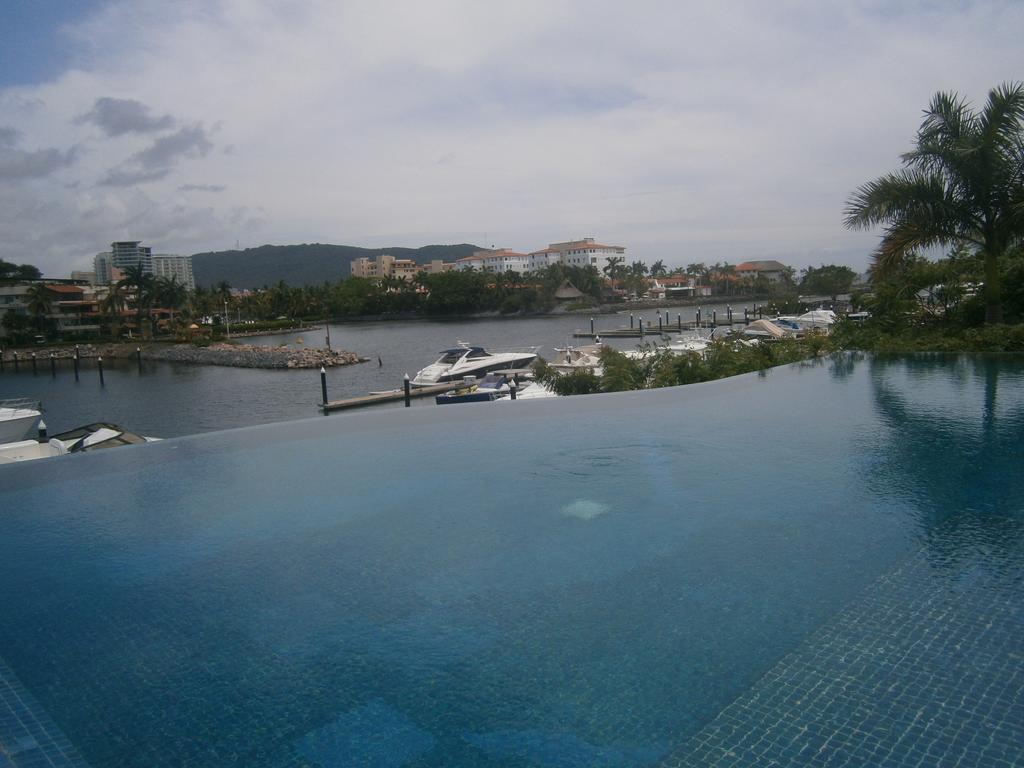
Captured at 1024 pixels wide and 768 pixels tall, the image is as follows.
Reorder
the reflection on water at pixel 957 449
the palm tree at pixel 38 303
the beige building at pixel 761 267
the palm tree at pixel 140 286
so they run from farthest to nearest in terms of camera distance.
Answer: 1. the beige building at pixel 761 267
2. the palm tree at pixel 140 286
3. the palm tree at pixel 38 303
4. the reflection on water at pixel 957 449

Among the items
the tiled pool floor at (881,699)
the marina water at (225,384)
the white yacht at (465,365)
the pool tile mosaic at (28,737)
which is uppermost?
the tiled pool floor at (881,699)

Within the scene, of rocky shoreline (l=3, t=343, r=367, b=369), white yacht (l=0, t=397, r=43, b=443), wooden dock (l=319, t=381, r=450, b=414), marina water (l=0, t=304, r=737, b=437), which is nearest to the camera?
white yacht (l=0, t=397, r=43, b=443)

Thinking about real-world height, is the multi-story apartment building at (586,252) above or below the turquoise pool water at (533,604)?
above

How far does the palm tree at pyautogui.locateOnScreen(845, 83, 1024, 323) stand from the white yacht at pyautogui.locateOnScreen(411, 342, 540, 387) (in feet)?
44.8

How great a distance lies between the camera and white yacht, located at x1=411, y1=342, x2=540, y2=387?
2244 cm

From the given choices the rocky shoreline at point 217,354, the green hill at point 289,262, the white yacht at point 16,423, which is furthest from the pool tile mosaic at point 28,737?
the green hill at point 289,262

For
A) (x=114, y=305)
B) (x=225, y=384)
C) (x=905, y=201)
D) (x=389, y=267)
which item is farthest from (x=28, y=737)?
(x=389, y=267)

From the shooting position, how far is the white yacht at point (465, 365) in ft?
73.6

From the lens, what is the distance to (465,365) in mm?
23141

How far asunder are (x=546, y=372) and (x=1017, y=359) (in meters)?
7.29

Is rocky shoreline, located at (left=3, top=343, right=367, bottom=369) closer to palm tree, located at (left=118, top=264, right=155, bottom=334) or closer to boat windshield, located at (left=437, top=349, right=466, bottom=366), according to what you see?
palm tree, located at (left=118, top=264, right=155, bottom=334)

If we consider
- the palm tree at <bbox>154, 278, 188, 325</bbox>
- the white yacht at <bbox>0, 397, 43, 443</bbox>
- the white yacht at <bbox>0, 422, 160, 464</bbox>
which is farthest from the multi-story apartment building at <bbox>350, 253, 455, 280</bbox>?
the white yacht at <bbox>0, 422, 160, 464</bbox>

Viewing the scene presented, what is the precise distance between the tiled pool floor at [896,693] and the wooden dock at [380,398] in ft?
53.4

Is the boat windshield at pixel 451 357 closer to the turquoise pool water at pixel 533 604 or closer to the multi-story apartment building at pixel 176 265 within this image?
the turquoise pool water at pixel 533 604
